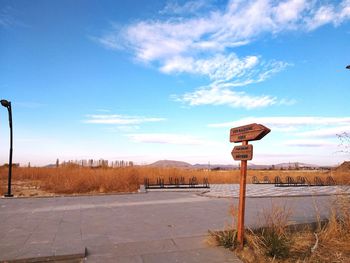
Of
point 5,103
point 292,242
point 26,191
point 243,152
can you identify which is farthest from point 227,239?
point 26,191

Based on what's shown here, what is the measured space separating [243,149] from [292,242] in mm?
1753

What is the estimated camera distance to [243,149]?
551 centimetres

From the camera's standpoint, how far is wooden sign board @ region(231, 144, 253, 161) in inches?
209

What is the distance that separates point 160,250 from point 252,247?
4.91ft

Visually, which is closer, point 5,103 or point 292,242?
point 292,242

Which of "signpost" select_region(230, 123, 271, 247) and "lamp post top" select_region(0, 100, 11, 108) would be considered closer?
"signpost" select_region(230, 123, 271, 247)

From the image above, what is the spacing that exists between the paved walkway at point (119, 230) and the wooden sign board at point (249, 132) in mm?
1881

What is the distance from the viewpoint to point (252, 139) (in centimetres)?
532

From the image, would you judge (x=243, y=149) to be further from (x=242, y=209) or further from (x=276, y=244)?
(x=276, y=244)

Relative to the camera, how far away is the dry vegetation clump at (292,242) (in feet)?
16.2

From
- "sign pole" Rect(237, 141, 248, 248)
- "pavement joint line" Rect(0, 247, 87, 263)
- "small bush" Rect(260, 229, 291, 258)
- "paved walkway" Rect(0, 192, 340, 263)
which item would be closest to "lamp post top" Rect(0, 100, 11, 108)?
"paved walkway" Rect(0, 192, 340, 263)

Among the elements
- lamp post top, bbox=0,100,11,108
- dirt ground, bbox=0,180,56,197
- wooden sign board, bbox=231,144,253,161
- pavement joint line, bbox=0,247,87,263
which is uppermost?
lamp post top, bbox=0,100,11,108

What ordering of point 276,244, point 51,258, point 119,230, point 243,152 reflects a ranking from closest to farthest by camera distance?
point 51,258 → point 276,244 → point 243,152 → point 119,230

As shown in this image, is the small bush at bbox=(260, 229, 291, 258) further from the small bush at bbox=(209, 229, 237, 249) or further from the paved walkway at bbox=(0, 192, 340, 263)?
the paved walkway at bbox=(0, 192, 340, 263)
